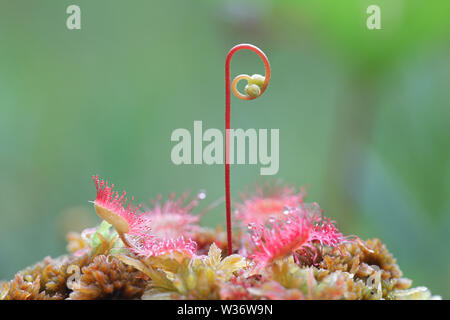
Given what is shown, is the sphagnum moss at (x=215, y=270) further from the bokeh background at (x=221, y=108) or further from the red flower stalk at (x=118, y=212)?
the bokeh background at (x=221, y=108)

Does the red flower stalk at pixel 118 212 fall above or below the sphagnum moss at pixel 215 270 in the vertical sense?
above

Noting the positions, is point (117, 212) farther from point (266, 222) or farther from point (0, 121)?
point (0, 121)

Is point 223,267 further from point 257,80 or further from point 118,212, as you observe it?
point 257,80

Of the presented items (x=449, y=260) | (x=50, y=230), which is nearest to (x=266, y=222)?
(x=449, y=260)

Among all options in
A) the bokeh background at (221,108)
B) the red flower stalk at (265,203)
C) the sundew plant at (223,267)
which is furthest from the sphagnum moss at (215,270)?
the bokeh background at (221,108)

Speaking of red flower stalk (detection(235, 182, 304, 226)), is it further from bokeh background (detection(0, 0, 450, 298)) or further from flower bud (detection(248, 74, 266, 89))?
bokeh background (detection(0, 0, 450, 298))

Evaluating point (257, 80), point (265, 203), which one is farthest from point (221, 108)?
point (257, 80)

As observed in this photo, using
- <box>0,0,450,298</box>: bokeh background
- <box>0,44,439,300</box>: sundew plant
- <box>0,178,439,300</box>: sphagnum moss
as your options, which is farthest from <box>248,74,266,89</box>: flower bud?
<box>0,0,450,298</box>: bokeh background
